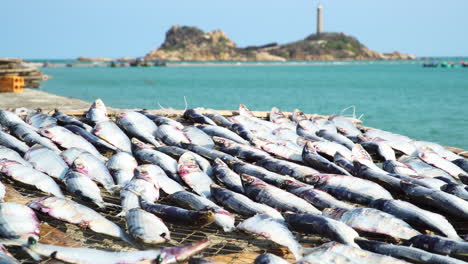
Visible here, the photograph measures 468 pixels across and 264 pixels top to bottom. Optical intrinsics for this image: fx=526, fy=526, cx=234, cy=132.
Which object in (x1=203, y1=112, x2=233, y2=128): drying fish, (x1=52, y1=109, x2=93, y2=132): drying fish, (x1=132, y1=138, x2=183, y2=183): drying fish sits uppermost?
(x1=52, y1=109, x2=93, y2=132): drying fish

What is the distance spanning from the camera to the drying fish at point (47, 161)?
5754 mm

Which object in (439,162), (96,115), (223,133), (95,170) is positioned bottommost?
(439,162)

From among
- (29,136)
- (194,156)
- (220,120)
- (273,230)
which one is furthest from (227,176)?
(220,120)

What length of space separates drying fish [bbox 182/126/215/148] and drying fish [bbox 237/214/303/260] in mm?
3040

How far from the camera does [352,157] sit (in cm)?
662

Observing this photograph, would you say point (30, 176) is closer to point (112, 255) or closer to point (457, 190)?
point (112, 255)

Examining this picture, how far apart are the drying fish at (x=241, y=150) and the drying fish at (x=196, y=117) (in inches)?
55.6

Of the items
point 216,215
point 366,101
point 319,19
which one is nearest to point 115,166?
point 216,215

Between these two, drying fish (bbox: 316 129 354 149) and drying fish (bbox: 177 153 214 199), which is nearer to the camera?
drying fish (bbox: 177 153 214 199)

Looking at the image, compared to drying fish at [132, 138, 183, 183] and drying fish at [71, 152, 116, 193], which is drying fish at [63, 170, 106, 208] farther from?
drying fish at [132, 138, 183, 183]

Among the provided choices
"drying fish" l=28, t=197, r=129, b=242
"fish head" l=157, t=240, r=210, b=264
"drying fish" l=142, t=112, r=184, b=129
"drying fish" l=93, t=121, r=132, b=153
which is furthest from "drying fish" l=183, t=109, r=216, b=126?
"fish head" l=157, t=240, r=210, b=264

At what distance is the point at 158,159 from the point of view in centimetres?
625

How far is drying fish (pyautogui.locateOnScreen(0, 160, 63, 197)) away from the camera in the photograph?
17.4 ft

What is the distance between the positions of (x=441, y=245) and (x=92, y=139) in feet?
15.8
